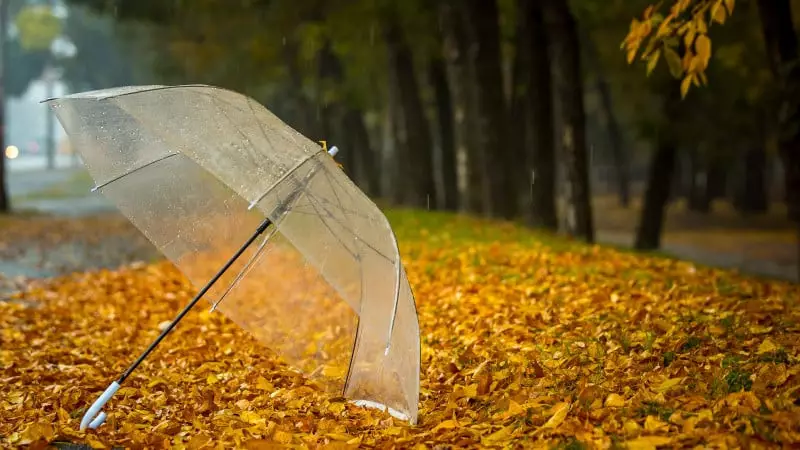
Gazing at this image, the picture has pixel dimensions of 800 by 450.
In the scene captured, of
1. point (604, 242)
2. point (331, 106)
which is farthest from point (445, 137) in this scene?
point (331, 106)

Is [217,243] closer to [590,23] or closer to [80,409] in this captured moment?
[80,409]

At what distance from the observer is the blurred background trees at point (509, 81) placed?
12.7 meters

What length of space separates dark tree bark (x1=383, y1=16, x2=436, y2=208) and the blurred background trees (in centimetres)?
3

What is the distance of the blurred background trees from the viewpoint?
12.7 metres

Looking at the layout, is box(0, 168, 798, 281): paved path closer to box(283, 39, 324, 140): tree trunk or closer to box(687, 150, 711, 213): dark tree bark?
box(687, 150, 711, 213): dark tree bark

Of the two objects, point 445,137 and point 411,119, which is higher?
point 411,119

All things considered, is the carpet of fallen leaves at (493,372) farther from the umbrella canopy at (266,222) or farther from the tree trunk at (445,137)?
the tree trunk at (445,137)

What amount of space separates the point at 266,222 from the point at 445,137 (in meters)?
16.0

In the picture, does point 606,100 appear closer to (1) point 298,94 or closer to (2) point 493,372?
(1) point 298,94

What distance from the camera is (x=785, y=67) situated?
9.07 metres

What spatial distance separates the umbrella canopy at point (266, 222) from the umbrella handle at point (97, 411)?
0.68 m

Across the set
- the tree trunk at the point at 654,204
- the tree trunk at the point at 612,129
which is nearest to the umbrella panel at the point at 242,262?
the tree trunk at the point at 654,204

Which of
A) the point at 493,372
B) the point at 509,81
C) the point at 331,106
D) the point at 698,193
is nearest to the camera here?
the point at 493,372

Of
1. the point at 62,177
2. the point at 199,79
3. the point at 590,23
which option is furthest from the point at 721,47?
the point at 62,177
